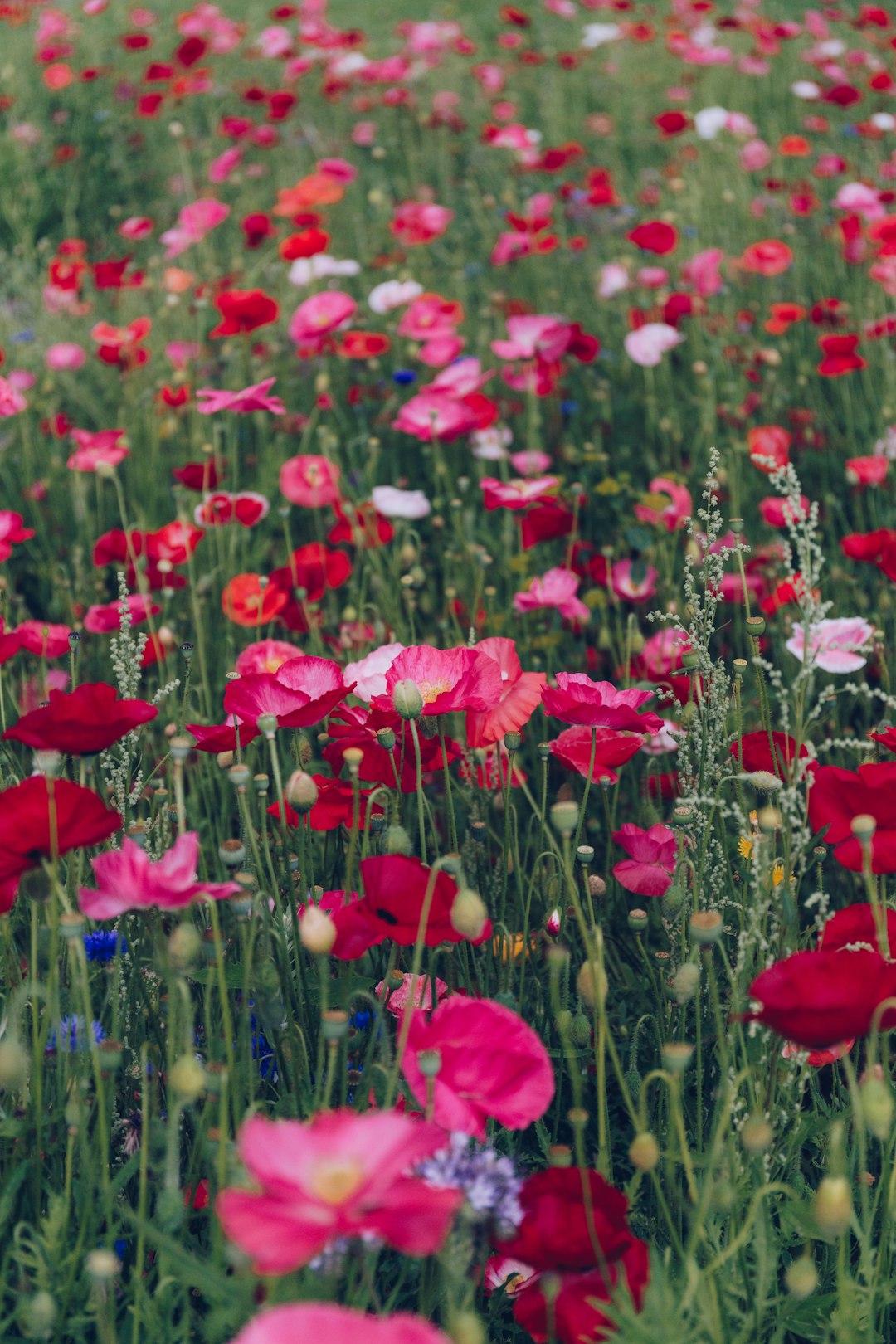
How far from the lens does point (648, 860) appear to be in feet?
4.71

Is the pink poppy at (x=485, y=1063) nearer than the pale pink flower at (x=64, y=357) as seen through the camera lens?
Yes

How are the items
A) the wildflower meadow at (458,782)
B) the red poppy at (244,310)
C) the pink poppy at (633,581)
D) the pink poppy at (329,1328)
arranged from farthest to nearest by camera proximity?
1. the red poppy at (244,310)
2. the pink poppy at (633,581)
3. the wildflower meadow at (458,782)
4. the pink poppy at (329,1328)

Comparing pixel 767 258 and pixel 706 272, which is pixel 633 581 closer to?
pixel 706 272

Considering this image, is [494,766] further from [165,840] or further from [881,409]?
[881,409]

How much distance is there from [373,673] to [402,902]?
45 cm

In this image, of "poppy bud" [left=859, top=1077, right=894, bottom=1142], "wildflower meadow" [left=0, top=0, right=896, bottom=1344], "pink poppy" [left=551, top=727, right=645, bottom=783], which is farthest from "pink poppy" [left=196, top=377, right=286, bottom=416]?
"poppy bud" [left=859, top=1077, right=894, bottom=1142]

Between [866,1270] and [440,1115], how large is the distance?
0.34 m

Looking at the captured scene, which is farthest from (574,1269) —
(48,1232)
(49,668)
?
(49,668)

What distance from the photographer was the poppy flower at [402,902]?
1.06m

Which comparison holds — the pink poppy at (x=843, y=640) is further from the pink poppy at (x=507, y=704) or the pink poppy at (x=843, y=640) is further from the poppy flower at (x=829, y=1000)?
the poppy flower at (x=829, y=1000)

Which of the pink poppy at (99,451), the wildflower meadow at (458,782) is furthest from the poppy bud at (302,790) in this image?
the pink poppy at (99,451)

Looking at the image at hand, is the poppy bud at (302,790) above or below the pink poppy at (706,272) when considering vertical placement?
above

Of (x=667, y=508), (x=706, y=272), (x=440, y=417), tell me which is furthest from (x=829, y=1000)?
(x=706, y=272)

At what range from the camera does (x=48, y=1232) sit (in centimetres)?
97
